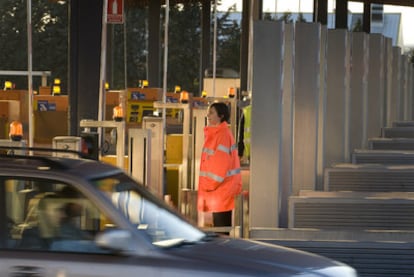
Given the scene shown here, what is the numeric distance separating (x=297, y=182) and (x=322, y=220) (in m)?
2.13

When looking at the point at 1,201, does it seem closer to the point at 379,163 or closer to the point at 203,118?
the point at 203,118

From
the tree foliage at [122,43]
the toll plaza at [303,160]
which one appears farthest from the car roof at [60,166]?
the tree foliage at [122,43]

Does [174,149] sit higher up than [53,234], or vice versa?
[53,234]

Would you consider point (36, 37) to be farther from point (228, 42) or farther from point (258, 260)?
point (258, 260)

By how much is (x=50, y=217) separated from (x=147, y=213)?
0.62 metres

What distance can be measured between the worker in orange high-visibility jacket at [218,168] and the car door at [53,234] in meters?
6.37

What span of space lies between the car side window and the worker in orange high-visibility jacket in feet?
20.8

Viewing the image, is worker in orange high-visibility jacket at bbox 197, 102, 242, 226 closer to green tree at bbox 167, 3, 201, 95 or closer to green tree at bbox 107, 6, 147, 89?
green tree at bbox 167, 3, 201, 95

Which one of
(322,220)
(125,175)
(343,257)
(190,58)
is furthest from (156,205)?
(190,58)

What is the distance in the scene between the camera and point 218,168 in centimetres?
1369

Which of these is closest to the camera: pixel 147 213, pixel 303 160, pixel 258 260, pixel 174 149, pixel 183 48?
pixel 258 260

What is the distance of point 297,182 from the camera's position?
52.4ft

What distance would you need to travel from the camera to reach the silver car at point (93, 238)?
23.2 feet

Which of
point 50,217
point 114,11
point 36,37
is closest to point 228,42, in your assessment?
point 36,37
